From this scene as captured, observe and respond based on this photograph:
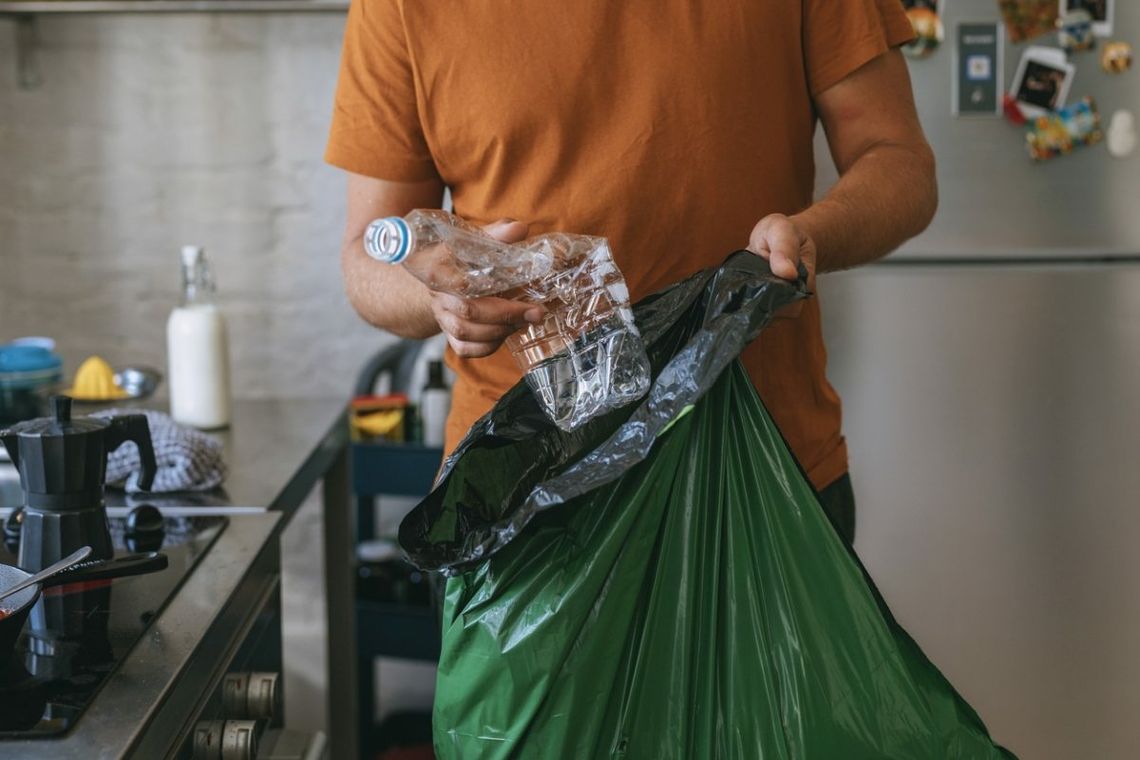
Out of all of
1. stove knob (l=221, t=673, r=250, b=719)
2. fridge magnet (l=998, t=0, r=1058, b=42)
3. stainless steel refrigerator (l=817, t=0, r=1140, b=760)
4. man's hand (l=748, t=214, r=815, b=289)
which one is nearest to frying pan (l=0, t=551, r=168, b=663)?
stove knob (l=221, t=673, r=250, b=719)

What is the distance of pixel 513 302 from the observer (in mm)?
976

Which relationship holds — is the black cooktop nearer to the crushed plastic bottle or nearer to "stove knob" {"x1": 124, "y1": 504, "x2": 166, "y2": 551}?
"stove knob" {"x1": 124, "y1": 504, "x2": 166, "y2": 551}

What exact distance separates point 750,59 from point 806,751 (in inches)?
25.0

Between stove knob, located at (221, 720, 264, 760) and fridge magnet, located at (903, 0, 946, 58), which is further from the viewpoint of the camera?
fridge magnet, located at (903, 0, 946, 58)

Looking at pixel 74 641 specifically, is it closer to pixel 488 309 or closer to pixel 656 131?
pixel 488 309

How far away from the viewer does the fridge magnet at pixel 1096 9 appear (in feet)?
6.00

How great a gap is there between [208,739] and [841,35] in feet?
2.76

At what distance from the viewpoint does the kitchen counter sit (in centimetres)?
79

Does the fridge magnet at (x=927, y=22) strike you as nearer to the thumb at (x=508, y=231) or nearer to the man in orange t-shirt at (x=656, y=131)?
the man in orange t-shirt at (x=656, y=131)

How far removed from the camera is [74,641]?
909mm

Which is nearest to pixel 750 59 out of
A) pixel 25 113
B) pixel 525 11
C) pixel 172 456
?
pixel 525 11

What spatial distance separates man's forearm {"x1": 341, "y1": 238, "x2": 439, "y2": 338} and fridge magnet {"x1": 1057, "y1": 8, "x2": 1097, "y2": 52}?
114 centimetres

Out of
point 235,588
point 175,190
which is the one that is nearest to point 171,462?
point 235,588

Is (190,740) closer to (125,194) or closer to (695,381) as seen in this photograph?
(695,381)
